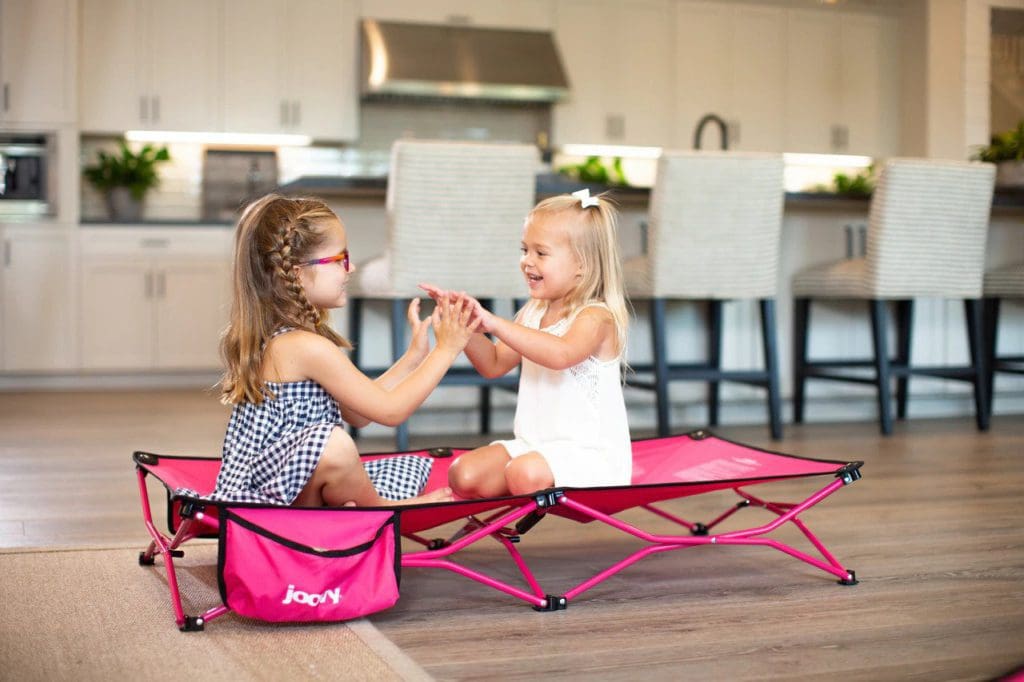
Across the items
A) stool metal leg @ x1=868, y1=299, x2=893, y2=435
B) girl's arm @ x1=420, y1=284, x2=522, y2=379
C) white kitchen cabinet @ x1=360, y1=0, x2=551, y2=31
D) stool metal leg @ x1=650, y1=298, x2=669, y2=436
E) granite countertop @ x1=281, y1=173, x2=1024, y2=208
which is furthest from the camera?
white kitchen cabinet @ x1=360, y1=0, x2=551, y2=31

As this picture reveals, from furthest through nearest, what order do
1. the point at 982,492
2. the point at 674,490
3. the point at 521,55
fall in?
the point at 521,55, the point at 982,492, the point at 674,490

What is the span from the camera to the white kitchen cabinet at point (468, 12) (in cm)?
659

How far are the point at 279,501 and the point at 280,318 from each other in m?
0.30

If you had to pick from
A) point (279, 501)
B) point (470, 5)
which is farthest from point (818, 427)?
point (470, 5)

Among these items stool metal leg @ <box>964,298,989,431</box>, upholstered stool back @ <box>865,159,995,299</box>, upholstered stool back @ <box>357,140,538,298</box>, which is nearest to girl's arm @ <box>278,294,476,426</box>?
upholstered stool back @ <box>357,140,538,298</box>

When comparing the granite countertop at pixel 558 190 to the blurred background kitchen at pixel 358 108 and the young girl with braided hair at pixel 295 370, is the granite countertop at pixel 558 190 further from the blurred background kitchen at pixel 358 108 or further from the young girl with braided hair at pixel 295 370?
the young girl with braided hair at pixel 295 370

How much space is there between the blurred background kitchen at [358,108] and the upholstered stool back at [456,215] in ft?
6.46

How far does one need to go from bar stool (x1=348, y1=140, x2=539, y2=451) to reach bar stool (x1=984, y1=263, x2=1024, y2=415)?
203 centimetres

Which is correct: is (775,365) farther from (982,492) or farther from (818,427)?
(982,492)

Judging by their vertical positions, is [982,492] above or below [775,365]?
below

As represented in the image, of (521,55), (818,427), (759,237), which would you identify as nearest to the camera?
(759,237)

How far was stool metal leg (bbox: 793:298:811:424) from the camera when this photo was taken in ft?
14.2

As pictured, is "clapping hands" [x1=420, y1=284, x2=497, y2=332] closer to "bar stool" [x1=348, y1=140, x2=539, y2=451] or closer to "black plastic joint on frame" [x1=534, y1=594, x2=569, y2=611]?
"black plastic joint on frame" [x1=534, y1=594, x2=569, y2=611]

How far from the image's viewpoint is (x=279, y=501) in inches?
71.8
